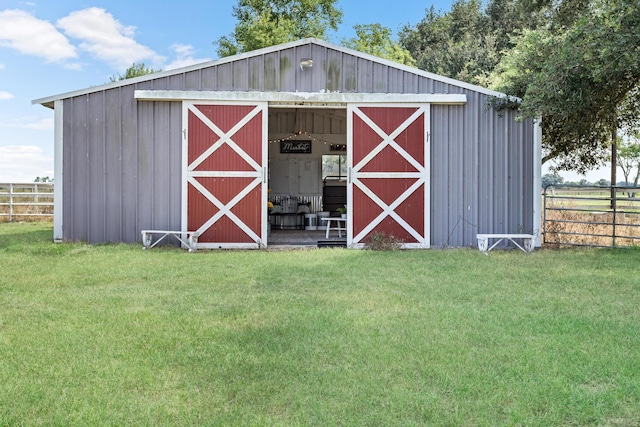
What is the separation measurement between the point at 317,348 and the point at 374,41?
78.4 ft

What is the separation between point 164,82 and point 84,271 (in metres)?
3.73

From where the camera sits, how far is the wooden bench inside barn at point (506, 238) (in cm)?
841

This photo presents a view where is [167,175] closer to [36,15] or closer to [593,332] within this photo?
[593,332]

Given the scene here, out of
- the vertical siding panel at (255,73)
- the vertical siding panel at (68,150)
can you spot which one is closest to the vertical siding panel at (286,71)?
the vertical siding panel at (255,73)

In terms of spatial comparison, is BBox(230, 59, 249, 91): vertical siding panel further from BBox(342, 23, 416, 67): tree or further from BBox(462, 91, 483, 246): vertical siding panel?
BBox(342, 23, 416, 67): tree

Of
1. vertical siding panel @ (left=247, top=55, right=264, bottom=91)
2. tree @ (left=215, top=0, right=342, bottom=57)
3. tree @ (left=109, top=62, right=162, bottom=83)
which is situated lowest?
vertical siding panel @ (left=247, top=55, right=264, bottom=91)

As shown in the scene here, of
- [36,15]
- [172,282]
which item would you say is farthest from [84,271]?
[36,15]

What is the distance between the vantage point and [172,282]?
5.68m

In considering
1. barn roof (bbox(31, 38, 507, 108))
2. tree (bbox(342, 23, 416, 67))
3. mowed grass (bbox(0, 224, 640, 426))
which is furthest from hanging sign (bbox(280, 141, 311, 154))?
tree (bbox(342, 23, 416, 67))

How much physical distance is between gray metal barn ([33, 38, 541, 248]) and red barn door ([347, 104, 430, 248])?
17mm

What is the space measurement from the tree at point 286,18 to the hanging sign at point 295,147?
38.0 ft

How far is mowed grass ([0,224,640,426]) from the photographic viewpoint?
99.0 inches

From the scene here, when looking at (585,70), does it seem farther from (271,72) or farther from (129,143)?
(129,143)

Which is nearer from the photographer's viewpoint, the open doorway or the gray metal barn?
the gray metal barn
